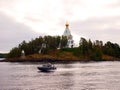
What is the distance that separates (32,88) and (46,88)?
286 cm

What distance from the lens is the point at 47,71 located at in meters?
138

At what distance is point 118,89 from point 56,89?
11.8 m

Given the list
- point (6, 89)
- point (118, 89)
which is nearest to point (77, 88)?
point (118, 89)

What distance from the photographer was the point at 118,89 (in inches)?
2913

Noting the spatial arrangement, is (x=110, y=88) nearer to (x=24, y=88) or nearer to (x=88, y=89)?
(x=88, y=89)

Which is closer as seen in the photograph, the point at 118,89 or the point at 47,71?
the point at 118,89

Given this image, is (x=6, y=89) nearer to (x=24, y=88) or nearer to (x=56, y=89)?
(x=24, y=88)

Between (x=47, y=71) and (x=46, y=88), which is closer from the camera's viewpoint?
(x=46, y=88)

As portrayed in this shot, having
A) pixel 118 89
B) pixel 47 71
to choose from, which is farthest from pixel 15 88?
pixel 47 71

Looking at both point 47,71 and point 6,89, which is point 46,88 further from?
point 47,71

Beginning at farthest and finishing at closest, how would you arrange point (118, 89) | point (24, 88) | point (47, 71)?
point (47, 71) < point (24, 88) < point (118, 89)

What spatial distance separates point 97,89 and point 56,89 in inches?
314

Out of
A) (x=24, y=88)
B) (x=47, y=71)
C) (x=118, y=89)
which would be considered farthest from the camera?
(x=47, y=71)

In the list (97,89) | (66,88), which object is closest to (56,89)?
(66,88)
